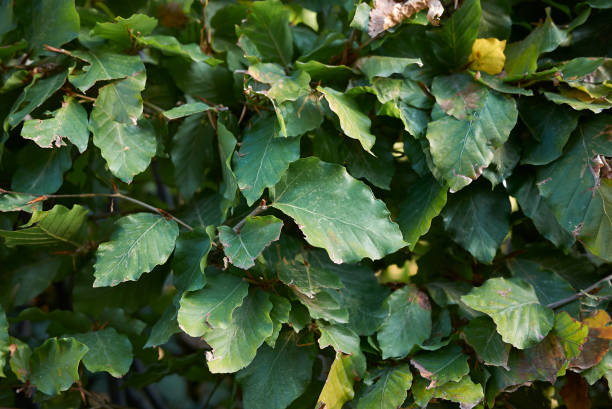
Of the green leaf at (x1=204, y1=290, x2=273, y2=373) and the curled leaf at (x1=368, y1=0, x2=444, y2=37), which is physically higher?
the curled leaf at (x1=368, y1=0, x2=444, y2=37)

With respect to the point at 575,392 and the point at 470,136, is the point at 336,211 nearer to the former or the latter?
the point at 470,136

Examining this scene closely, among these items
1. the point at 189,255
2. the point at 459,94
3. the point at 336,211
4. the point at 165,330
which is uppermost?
the point at 459,94

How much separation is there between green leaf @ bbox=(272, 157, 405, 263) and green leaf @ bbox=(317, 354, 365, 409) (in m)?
0.20

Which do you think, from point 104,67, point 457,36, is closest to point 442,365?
point 457,36

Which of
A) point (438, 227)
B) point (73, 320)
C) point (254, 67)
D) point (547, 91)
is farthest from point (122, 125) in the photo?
point (547, 91)

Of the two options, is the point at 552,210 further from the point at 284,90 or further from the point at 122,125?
the point at 122,125

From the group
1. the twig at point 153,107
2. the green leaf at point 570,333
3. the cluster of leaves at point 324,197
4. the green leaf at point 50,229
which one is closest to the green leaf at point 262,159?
the cluster of leaves at point 324,197

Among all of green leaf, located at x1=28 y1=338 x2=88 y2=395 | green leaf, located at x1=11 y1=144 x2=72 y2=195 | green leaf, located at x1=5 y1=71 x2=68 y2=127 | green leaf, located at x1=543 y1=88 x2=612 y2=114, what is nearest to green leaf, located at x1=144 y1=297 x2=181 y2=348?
green leaf, located at x1=28 y1=338 x2=88 y2=395

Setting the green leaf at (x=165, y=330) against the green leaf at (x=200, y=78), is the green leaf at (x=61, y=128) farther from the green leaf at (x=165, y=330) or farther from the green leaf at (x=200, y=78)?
the green leaf at (x=165, y=330)

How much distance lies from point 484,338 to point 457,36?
21.7 inches

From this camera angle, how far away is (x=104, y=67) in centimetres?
103

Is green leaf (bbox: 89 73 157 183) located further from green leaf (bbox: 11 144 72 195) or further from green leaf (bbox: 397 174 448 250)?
green leaf (bbox: 397 174 448 250)

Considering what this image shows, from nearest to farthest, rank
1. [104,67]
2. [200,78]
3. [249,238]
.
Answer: [249,238], [104,67], [200,78]

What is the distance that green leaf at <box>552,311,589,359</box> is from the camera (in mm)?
935
